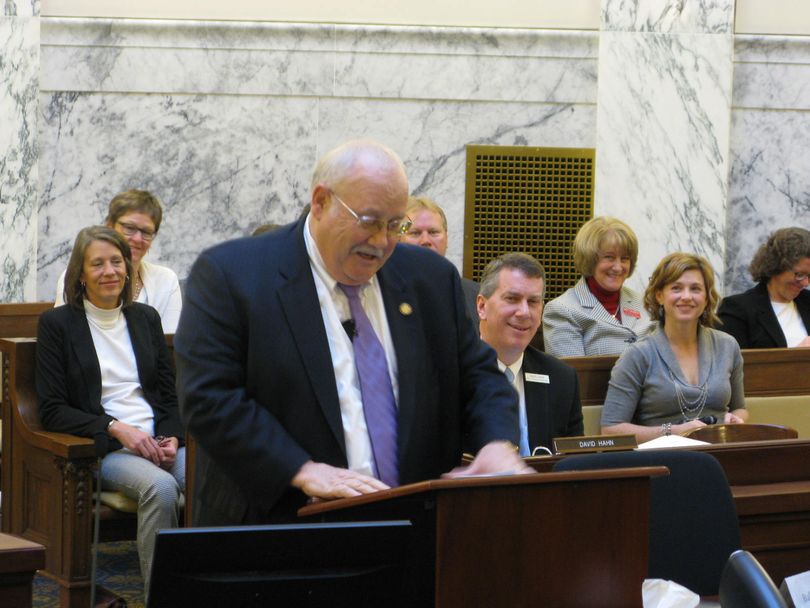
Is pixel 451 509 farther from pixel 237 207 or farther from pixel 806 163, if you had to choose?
pixel 806 163

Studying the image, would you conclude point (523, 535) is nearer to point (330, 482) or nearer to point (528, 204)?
point (330, 482)

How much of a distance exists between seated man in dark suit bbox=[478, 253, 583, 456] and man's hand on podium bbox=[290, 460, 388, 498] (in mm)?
1955

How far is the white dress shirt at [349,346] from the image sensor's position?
8.59ft

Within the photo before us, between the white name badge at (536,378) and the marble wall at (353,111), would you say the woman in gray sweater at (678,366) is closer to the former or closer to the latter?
the white name badge at (536,378)

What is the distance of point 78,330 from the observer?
5.28 meters

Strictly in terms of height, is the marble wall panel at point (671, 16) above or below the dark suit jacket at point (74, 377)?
above

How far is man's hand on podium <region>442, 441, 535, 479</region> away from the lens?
253 centimetres

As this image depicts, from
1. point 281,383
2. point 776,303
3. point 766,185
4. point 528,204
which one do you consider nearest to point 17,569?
point 281,383

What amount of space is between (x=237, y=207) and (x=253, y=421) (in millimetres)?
5719

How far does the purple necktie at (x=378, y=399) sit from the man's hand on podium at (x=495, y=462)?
0.48ft

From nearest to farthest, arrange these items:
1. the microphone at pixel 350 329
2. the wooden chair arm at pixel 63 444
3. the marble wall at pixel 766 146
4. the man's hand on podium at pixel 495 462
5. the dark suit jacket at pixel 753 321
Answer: the man's hand on podium at pixel 495 462, the microphone at pixel 350 329, the wooden chair arm at pixel 63 444, the dark suit jacket at pixel 753 321, the marble wall at pixel 766 146

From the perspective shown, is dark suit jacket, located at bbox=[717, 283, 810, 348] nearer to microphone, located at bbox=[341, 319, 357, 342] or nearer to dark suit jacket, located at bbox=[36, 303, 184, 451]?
dark suit jacket, located at bbox=[36, 303, 184, 451]

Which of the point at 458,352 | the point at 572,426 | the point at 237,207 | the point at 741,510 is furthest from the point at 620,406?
the point at 237,207

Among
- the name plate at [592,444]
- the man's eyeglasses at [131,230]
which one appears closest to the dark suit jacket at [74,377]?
the man's eyeglasses at [131,230]
